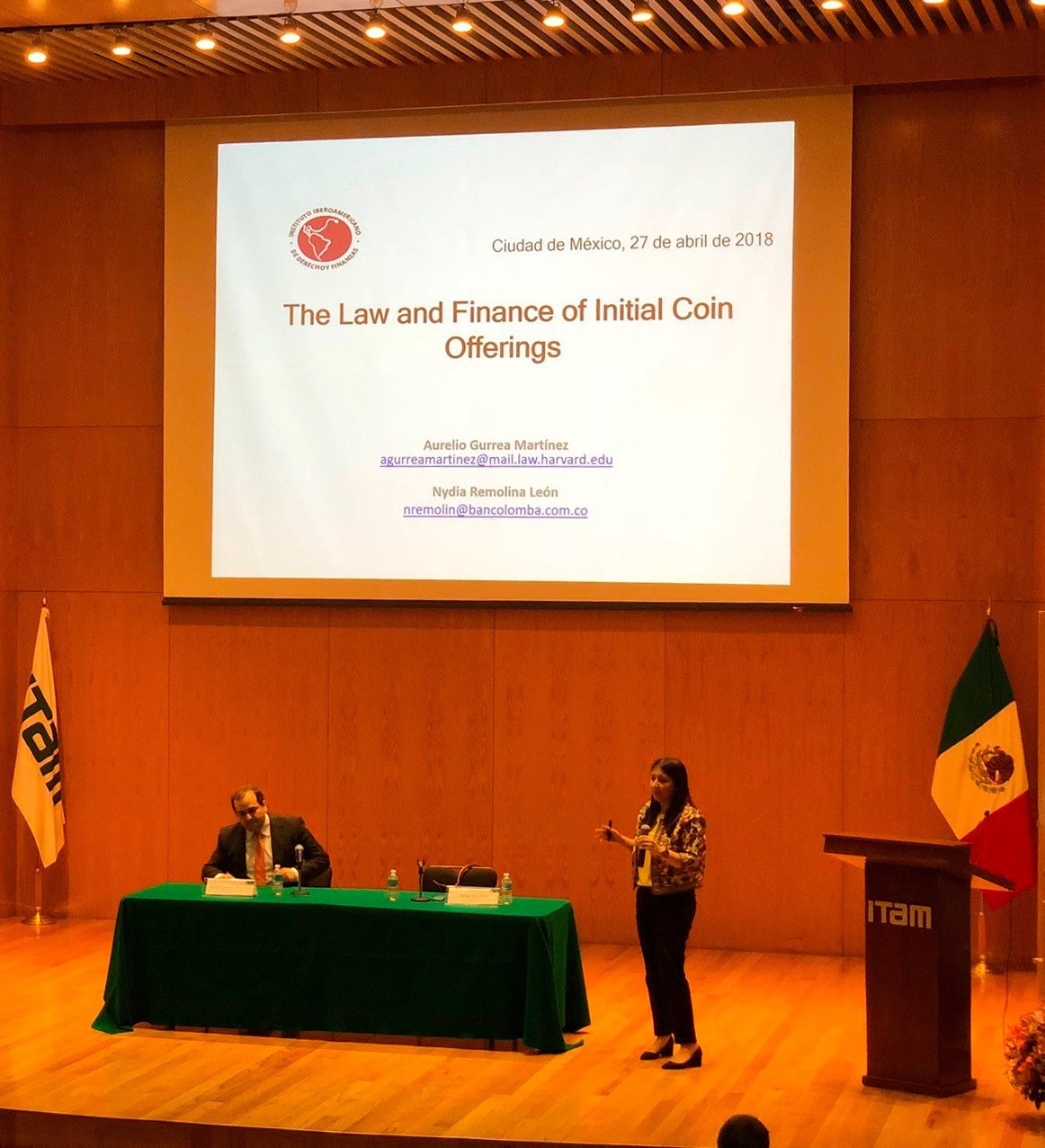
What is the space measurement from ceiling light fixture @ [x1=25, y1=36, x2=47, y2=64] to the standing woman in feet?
15.6

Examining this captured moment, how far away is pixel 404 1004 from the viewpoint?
21.8ft

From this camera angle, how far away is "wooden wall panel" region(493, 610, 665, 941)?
28.9 ft

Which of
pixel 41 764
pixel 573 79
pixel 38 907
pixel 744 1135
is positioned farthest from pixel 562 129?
pixel 744 1135

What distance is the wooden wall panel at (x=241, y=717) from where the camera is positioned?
30.1 ft

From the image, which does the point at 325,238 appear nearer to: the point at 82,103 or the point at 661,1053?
the point at 82,103

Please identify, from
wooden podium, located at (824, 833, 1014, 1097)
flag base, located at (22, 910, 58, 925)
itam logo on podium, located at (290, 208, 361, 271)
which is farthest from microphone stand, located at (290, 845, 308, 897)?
itam logo on podium, located at (290, 208, 361, 271)

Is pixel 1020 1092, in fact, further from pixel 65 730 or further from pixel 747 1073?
→ pixel 65 730

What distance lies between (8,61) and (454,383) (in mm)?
3034

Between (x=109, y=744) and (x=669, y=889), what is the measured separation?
169 inches

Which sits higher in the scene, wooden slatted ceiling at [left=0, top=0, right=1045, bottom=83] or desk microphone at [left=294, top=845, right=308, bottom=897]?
wooden slatted ceiling at [left=0, top=0, right=1045, bottom=83]

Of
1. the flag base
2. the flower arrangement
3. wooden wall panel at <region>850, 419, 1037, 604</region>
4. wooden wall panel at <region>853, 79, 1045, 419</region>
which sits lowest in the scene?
the flag base

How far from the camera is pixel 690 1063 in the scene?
6.46 m

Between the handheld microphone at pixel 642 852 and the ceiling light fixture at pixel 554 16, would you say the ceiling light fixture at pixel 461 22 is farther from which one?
the handheld microphone at pixel 642 852

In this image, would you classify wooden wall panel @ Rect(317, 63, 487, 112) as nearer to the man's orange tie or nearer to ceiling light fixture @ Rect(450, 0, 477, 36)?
ceiling light fixture @ Rect(450, 0, 477, 36)
